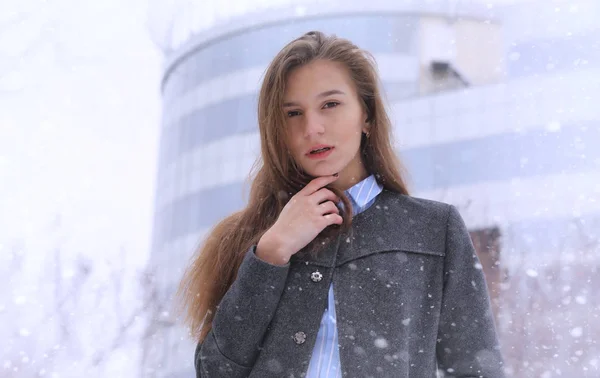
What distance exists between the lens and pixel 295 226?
3.82 feet

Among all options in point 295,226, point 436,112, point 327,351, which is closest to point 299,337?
point 327,351

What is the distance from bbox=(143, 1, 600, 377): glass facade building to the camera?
996 cm

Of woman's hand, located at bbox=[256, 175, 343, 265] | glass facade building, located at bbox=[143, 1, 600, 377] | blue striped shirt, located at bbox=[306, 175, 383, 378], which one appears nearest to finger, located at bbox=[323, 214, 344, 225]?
woman's hand, located at bbox=[256, 175, 343, 265]

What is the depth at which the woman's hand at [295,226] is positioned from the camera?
3.81 feet

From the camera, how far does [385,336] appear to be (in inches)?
45.7

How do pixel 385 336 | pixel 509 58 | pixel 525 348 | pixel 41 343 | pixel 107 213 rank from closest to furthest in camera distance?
pixel 385 336 < pixel 41 343 < pixel 525 348 < pixel 107 213 < pixel 509 58

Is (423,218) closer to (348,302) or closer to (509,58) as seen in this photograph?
(348,302)

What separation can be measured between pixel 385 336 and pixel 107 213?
22.3 ft

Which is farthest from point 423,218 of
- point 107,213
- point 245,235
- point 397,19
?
point 397,19

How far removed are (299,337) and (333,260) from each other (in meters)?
0.14

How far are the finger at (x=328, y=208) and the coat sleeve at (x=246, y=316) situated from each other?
99 mm

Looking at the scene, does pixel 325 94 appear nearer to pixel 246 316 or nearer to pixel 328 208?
pixel 328 208

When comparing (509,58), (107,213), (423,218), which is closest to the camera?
(423,218)

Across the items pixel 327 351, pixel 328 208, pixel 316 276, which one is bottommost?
pixel 327 351
